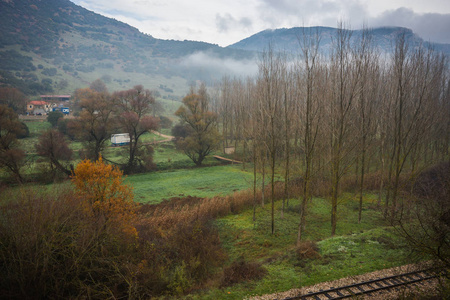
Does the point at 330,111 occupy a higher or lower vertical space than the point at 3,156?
higher

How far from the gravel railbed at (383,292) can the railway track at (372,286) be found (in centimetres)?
14

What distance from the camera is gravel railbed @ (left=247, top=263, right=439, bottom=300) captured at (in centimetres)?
812

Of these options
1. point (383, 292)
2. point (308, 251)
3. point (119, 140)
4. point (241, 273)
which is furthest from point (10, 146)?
point (383, 292)

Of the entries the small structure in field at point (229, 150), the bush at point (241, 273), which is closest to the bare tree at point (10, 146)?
the bush at point (241, 273)

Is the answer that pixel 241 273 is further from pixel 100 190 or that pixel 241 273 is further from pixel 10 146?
pixel 10 146

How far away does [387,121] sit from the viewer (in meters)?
18.1

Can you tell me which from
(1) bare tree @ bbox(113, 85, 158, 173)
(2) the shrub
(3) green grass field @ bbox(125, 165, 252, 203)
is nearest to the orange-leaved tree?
(3) green grass field @ bbox(125, 165, 252, 203)

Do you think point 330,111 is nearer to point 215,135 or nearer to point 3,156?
point 215,135

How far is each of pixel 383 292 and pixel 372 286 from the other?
366 millimetres

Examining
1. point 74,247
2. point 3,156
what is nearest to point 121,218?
point 74,247

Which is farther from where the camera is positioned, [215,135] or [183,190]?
[215,135]

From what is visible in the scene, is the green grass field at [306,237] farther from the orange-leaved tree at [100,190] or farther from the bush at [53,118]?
the bush at [53,118]

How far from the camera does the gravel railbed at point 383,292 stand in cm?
812

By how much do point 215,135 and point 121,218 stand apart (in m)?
27.8
